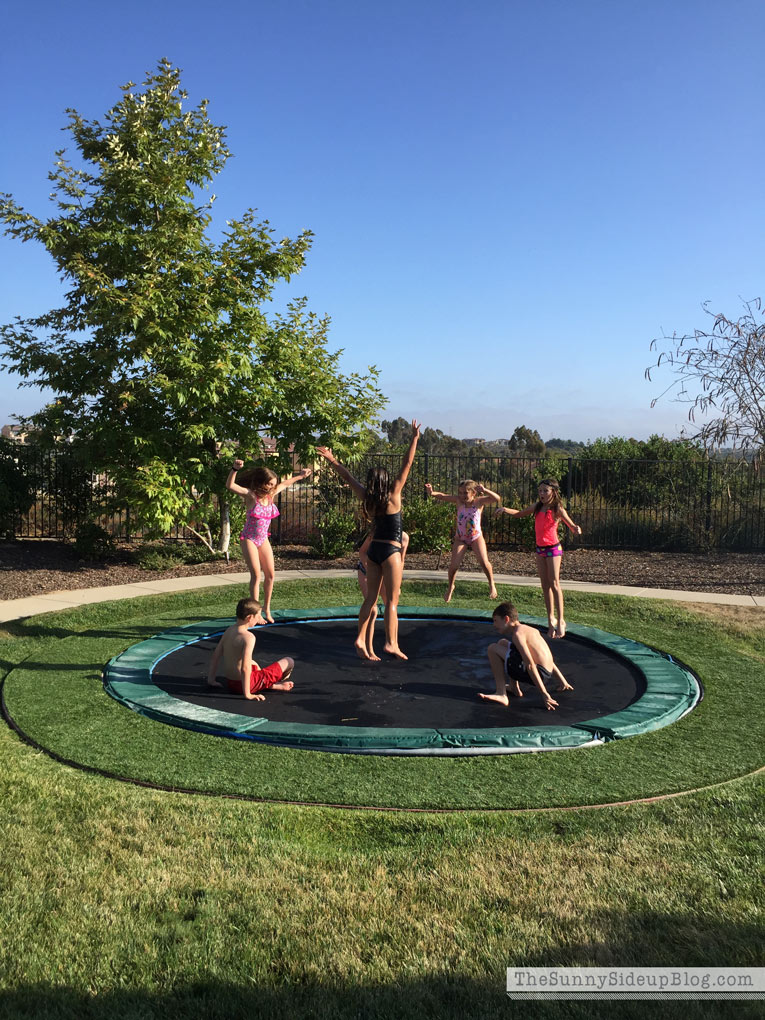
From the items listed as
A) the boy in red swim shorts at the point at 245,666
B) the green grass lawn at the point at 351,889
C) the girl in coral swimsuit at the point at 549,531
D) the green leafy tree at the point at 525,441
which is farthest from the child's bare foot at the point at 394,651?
the green leafy tree at the point at 525,441

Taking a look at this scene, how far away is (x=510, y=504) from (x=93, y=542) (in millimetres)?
7159

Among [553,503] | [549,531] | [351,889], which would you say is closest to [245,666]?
[351,889]

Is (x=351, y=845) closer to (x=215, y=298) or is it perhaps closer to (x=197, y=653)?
(x=197, y=653)

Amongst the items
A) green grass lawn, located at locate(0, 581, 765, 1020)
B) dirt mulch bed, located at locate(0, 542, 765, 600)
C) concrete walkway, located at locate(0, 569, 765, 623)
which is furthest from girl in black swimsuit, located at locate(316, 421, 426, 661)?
dirt mulch bed, located at locate(0, 542, 765, 600)

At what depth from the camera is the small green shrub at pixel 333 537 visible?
1173 centimetres

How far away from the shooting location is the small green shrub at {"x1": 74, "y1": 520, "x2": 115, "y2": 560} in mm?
10883

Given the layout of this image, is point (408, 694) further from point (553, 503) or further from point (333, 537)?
point (333, 537)

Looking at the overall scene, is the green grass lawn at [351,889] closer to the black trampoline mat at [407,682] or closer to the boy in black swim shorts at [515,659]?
the black trampoline mat at [407,682]

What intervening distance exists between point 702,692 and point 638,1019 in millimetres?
3644

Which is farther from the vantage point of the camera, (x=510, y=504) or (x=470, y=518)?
(x=510, y=504)

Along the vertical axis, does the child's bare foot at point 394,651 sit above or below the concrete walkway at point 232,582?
below

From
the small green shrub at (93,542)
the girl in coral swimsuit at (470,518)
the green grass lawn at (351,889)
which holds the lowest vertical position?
the green grass lawn at (351,889)

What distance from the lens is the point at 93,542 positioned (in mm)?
10953

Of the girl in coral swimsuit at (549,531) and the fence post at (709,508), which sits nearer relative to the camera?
the girl in coral swimsuit at (549,531)
